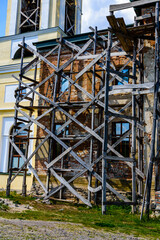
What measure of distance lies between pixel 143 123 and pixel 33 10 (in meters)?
13.4

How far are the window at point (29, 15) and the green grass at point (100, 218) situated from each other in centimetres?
1324

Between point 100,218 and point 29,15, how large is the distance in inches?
662

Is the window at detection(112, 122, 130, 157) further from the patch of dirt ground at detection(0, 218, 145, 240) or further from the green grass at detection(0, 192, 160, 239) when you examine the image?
the patch of dirt ground at detection(0, 218, 145, 240)

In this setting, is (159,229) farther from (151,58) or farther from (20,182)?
(20,182)

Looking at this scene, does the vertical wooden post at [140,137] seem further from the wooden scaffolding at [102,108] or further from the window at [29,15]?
the window at [29,15]

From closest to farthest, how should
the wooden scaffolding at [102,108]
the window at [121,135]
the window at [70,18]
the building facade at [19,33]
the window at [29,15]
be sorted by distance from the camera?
1. the wooden scaffolding at [102,108]
2. the window at [121,135]
3. the building facade at [19,33]
4. the window at [29,15]
5. the window at [70,18]

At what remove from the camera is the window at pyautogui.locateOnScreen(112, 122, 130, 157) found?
468 inches

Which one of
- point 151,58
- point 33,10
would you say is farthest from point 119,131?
point 33,10

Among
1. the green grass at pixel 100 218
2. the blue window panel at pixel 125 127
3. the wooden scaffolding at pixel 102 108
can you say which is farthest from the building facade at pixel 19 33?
the blue window panel at pixel 125 127

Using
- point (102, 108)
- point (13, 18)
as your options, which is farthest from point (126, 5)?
point (13, 18)

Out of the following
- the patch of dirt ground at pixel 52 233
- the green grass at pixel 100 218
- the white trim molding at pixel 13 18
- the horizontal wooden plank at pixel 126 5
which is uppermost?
the white trim molding at pixel 13 18

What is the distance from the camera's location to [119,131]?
12.2 metres

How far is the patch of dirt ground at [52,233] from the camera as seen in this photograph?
4.77m

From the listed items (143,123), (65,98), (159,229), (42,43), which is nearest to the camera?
(159,229)
